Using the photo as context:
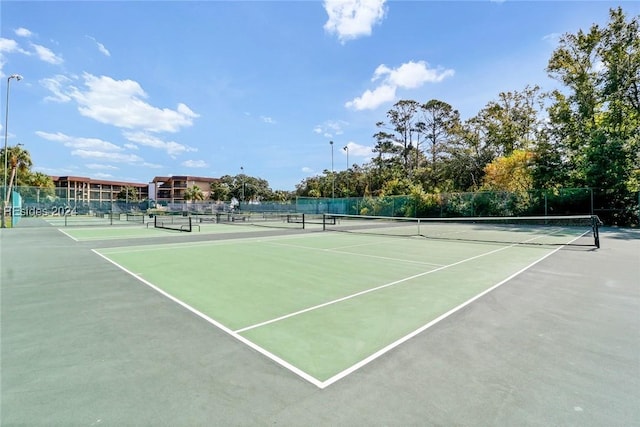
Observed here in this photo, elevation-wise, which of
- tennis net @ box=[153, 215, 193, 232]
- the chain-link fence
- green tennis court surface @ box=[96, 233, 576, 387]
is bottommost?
green tennis court surface @ box=[96, 233, 576, 387]

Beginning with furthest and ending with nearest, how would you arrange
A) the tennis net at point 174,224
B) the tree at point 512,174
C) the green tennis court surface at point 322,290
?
the tree at point 512,174 < the tennis net at point 174,224 < the green tennis court surface at point 322,290

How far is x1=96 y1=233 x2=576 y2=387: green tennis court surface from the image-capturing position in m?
3.54

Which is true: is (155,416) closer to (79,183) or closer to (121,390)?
(121,390)

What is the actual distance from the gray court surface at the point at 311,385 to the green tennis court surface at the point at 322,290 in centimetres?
31

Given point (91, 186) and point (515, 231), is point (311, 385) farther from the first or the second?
point (91, 186)

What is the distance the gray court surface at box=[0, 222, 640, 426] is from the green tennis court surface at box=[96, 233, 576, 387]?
309 mm

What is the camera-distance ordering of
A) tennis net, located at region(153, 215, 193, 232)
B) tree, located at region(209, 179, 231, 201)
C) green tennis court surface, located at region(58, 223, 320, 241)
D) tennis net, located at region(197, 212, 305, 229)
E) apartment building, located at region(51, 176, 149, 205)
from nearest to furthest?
green tennis court surface, located at region(58, 223, 320, 241) < tennis net, located at region(153, 215, 193, 232) < tennis net, located at region(197, 212, 305, 229) < apartment building, located at region(51, 176, 149, 205) < tree, located at region(209, 179, 231, 201)

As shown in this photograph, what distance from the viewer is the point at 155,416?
229 centimetres

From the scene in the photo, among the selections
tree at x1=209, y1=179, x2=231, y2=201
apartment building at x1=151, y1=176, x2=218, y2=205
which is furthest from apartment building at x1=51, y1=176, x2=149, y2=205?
tree at x1=209, y1=179, x2=231, y2=201

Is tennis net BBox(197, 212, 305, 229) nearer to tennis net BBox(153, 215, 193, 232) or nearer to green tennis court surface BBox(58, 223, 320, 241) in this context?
tennis net BBox(153, 215, 193, 232)

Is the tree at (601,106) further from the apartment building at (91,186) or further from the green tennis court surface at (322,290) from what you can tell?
the apartment building at (91,186)

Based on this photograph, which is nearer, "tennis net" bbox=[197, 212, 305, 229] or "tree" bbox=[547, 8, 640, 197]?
"tree" bbox=[547, 8, 640, 197]

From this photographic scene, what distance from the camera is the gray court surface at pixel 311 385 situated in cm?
231

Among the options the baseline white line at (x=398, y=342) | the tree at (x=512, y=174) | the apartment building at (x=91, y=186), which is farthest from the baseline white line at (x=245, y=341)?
the apartment building at (x=91, y=186)
